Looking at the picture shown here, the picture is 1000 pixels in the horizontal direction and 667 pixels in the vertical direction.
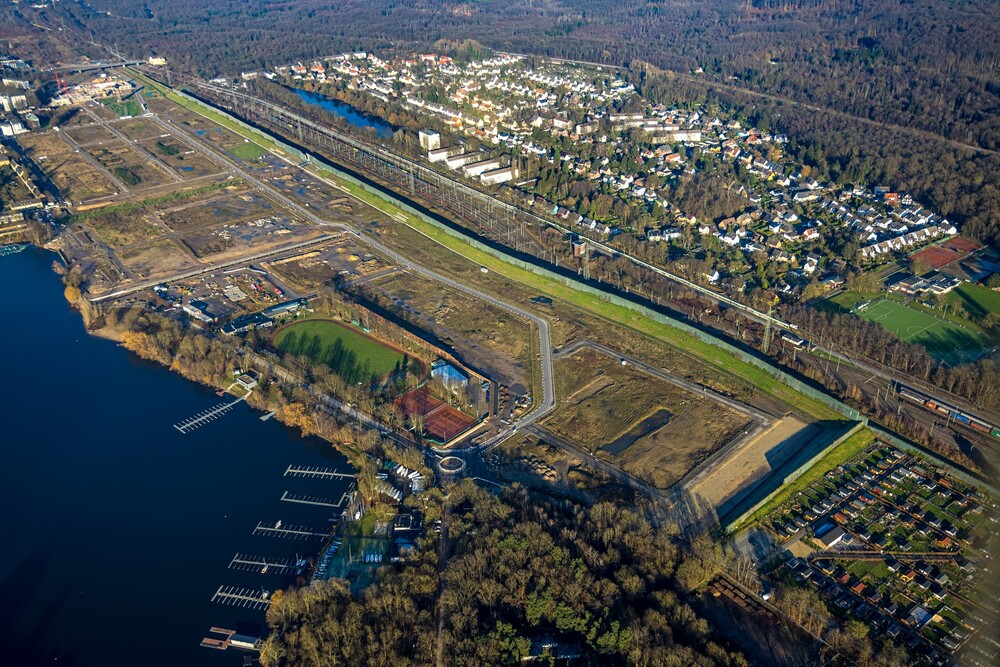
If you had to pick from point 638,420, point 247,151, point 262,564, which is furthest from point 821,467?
point 247,151

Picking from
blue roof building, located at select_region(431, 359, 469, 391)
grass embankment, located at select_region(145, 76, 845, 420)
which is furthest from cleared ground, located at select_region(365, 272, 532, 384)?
grass embankment, located at select_region(145, 76, 845, 420)

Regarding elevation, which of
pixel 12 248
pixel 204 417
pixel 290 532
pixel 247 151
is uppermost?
pixel 247 151

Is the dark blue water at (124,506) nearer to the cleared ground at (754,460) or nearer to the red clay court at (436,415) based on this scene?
the red clay court at (436,415)

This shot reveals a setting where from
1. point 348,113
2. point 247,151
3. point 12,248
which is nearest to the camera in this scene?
point 12,248

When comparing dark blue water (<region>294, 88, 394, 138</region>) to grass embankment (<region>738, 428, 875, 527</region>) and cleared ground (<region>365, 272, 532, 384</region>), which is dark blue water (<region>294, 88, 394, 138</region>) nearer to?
cleared ground (<region>365, 272, 532, 384</region>)

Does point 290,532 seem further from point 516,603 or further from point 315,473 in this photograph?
point 516,603

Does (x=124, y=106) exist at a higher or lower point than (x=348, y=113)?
higher

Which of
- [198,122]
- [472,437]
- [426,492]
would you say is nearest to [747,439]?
[472,437]
